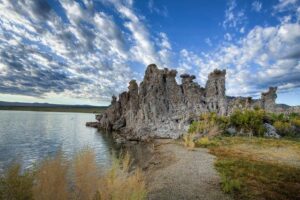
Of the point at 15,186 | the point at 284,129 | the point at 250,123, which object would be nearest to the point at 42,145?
the point at 15,186

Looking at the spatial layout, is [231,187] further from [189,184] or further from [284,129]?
[284,129]

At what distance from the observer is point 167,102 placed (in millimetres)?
78188

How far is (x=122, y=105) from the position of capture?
9612 cm

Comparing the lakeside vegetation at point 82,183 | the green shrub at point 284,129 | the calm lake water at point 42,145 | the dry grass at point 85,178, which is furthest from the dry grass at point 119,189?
the green shrub at point 284,129

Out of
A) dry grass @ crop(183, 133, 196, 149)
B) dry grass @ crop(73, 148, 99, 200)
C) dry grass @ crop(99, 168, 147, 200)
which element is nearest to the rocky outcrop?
dry grass @ crop(183, 133, 196, 149)

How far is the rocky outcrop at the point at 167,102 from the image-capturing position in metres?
70.6

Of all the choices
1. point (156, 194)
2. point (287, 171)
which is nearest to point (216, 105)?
point (287, 171)

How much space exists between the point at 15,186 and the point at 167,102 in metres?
71.7

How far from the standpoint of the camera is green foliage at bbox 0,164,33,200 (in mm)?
7066

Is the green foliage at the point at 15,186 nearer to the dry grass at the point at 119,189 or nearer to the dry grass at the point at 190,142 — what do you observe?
the dry grass at the point at 119,189

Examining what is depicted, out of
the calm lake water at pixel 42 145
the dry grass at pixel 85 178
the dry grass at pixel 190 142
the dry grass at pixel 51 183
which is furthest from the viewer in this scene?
the dry grass at pixel 190 142

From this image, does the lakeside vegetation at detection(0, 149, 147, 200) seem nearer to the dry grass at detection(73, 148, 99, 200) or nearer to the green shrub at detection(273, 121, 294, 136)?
the dry grass at detection(73, 148, 99, 200)

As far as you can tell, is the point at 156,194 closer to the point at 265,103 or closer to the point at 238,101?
the point at 238,101

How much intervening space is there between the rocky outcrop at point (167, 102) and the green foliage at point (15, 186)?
190ft
